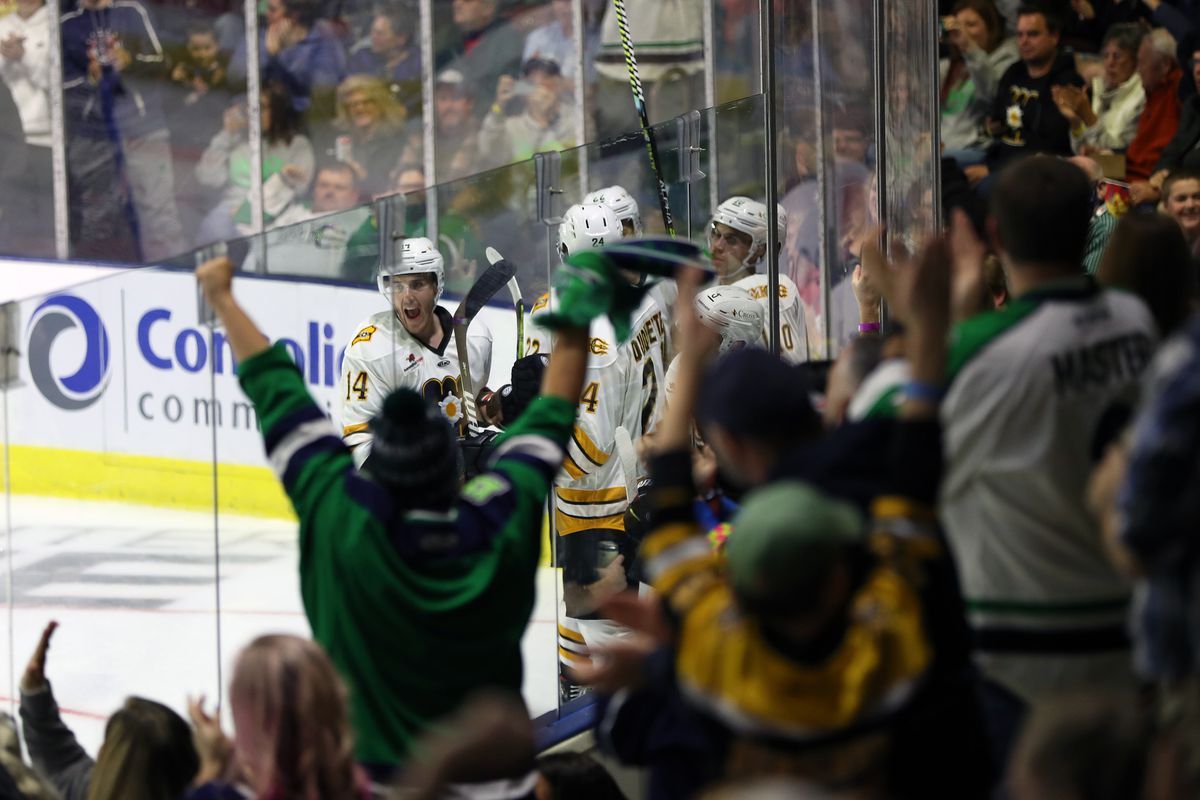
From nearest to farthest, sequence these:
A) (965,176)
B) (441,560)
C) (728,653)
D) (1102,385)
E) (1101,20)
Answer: (728,653) < (1102,385) < (441,560) < (965,176) < (1101,20)

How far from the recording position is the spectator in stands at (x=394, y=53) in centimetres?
1060

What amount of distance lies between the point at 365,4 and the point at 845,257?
6.63m

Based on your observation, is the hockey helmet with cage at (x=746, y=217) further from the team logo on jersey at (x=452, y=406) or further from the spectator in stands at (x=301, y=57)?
the spectator in stands at (x=301, y=57)

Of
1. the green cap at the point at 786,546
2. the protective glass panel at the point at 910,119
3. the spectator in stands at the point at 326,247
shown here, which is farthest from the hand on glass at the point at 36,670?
the protective glass panel at the point at 910,119

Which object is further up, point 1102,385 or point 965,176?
point 965,176

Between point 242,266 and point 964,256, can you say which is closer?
point 964,256

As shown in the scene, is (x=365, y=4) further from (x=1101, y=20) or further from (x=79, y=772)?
(x=79, y=772)

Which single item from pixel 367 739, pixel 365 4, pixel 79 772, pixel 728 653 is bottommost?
pixel 79 772

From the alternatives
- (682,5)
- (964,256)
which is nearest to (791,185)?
(964,256)

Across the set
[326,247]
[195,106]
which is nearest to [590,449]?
[326,247]

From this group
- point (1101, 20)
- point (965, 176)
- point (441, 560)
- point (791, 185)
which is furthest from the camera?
point (1101, 20)

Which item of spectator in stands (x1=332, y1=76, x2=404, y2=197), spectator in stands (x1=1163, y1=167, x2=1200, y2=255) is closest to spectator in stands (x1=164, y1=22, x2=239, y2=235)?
spectator in stands (x1=332, y1=76, x2=404, y2=197)

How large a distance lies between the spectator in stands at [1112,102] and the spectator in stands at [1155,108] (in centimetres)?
11

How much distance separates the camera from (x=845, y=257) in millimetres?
4934
